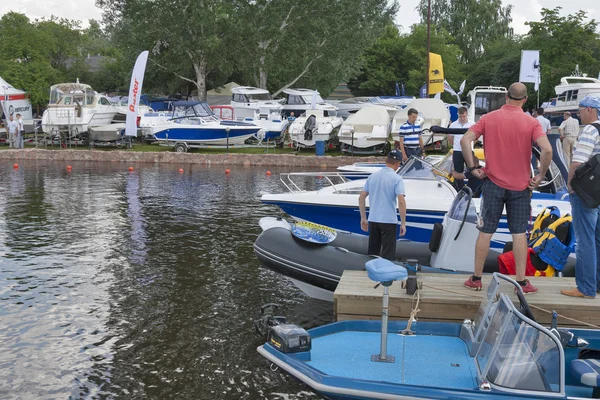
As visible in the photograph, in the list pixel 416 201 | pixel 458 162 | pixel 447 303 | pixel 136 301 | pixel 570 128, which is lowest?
pixel 136 301

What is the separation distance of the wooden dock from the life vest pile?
2.05 feet

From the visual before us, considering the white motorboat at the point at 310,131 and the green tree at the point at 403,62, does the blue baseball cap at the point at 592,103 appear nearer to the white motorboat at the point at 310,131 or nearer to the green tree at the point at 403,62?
the white motorboat at the point at 310,131

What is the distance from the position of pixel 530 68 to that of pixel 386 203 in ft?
79.8

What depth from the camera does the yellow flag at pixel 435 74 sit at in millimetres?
33000

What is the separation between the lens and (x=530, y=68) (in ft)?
101

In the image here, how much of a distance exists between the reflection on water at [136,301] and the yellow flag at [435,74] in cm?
1822

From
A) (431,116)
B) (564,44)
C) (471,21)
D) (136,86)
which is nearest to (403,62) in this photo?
(471,21)

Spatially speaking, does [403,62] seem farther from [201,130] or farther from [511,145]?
[511,145]

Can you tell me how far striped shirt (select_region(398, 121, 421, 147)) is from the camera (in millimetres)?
14133

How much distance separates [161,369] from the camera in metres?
7.11

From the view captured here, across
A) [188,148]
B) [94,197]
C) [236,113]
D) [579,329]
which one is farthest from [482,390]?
[236,113]

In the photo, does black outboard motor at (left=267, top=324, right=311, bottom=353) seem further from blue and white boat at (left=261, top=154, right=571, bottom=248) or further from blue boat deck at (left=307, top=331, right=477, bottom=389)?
blue and white boat at (left=261, top=154, right=571, bottom=248)

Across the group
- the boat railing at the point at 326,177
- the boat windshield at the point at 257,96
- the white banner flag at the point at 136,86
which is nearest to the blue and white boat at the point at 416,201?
the boat railing at the point at 326,177

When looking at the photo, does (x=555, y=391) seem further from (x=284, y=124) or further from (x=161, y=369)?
(x=284, y=124)
